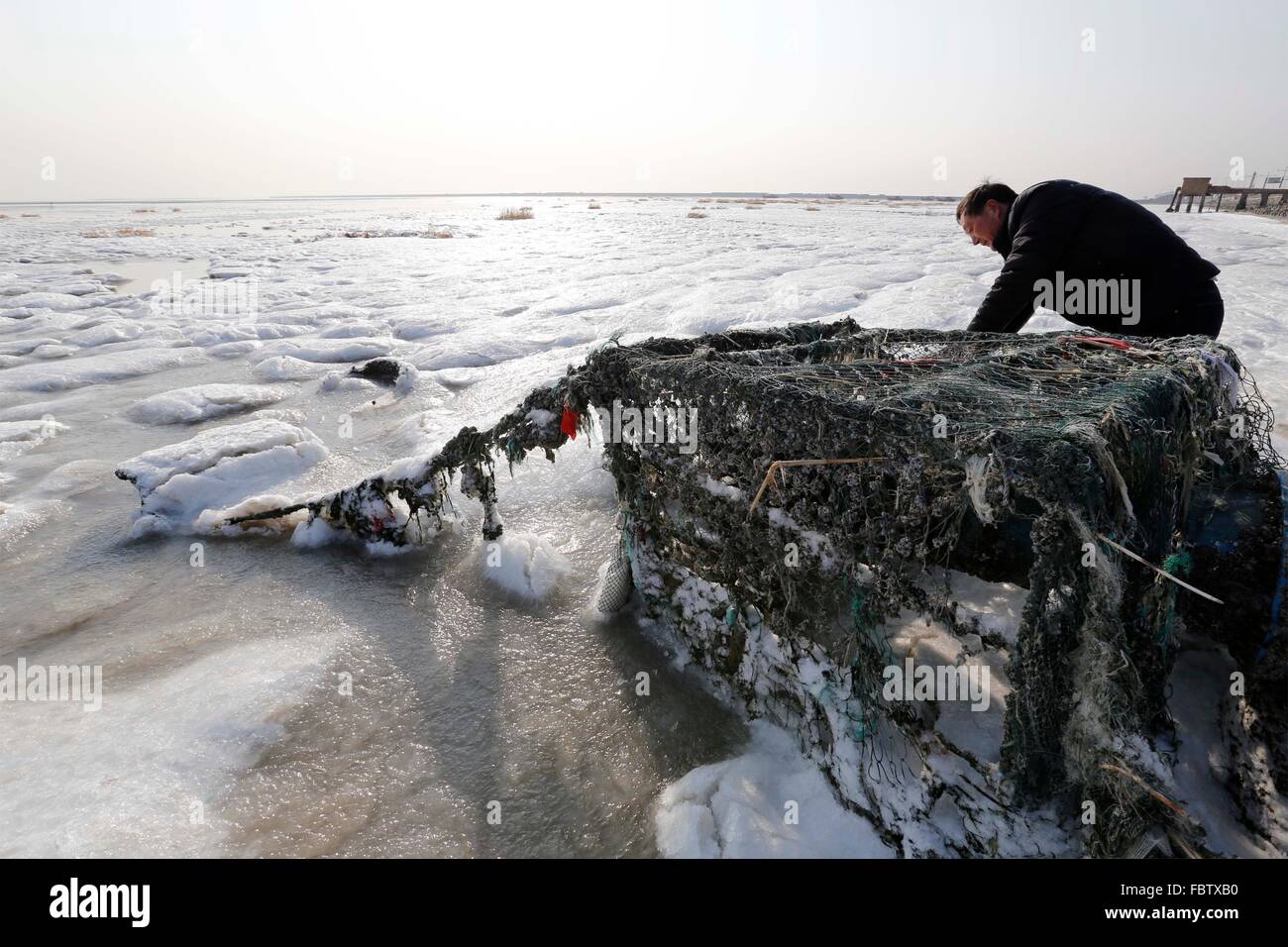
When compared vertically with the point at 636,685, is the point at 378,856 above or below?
below

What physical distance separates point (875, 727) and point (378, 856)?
7.14 feet

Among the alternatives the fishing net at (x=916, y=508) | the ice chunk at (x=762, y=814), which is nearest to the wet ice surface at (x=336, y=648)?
the ice chunk at (x=762, y=814)

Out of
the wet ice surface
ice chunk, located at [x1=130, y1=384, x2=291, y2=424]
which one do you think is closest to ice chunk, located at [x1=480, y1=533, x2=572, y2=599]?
the wet ice surface

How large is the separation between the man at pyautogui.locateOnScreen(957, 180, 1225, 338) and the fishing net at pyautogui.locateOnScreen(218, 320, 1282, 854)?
0.45m

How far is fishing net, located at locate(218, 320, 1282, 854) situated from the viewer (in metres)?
1.84

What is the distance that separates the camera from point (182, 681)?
3584mm

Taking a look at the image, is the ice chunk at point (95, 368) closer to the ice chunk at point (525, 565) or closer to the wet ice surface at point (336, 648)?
the wet ice surface at point (336, 648)

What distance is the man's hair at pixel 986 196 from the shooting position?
3.95 m

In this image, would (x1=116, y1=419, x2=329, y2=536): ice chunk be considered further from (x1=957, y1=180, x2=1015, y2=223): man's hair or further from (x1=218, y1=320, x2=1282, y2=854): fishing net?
(x1=957, y1=180, x2=1015, y2=223): man's hair

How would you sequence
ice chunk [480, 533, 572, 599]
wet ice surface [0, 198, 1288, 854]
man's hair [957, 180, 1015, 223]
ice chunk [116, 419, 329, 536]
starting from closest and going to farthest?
wet ice surface [0, 198, 1288, 854], man's hair [957, 180, 1015, 223], ice chunk [480, 533, 572, 599], ice chunk [116, 419, 329, 536]

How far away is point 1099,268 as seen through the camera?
12.0 feet

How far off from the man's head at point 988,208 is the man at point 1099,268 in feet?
0.57
